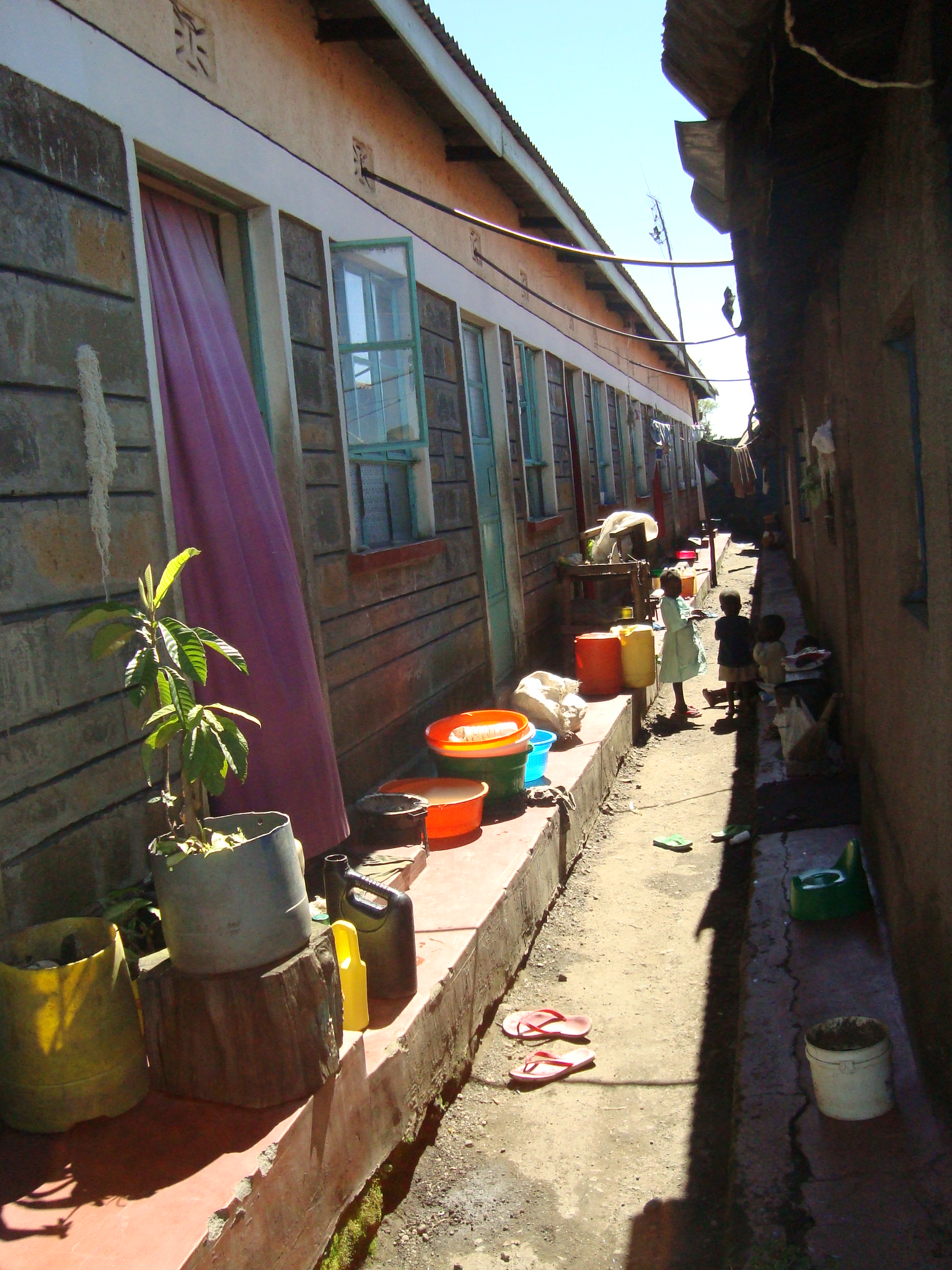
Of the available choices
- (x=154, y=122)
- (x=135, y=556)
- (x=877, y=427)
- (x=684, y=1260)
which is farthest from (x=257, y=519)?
(x=684, y=1260)

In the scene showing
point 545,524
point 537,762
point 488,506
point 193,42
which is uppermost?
point 193,42

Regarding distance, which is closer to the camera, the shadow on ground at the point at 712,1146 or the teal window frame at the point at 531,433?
the shadow on ground at the point at 712,1146

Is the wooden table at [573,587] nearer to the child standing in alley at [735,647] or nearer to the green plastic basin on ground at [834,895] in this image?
the child standing in alley at [735,647]

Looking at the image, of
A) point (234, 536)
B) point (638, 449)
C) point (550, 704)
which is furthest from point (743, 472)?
point (234, 536)

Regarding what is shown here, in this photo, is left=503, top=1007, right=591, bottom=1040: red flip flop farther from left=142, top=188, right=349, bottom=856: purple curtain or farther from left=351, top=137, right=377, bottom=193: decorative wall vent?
left=351, top=137, right=377, bottom=193: decorative wall vent

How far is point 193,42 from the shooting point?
4406 mm

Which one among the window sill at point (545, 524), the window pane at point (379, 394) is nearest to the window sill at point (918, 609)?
the window pane at point (379, 394)

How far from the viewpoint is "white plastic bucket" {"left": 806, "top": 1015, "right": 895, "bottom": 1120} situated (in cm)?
311

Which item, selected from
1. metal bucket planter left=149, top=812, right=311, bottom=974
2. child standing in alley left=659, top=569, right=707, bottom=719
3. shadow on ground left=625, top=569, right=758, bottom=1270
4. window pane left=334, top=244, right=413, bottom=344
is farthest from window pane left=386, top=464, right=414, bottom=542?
metal bucket planter left=149, top=812, right=311, bottom=974

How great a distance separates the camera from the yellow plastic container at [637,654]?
9.45m

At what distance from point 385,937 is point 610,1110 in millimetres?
1123

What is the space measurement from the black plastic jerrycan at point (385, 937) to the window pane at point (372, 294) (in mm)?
3173

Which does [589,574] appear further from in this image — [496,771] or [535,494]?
[496,771]

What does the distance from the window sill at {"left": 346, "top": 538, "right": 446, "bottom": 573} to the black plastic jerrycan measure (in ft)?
7.63
